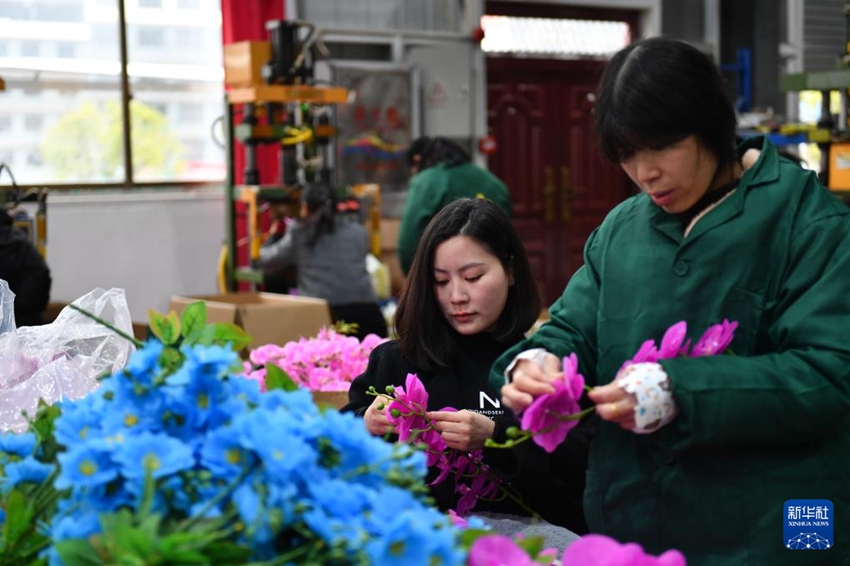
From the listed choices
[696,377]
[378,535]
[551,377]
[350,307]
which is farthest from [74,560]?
[350,307]

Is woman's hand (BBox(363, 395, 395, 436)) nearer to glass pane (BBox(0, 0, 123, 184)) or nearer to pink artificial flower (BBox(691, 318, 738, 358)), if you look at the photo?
pink artificial flower (BBox(691, 318, 738, 358))

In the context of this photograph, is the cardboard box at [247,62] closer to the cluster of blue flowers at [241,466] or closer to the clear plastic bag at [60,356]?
the clear plastic bag at [60,356]

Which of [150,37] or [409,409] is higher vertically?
[150,37]

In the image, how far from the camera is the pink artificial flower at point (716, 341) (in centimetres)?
147

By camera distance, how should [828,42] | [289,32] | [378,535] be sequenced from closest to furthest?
[378,535]
[289,32]
[828,42]

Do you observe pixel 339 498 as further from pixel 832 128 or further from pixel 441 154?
pixel 832 128

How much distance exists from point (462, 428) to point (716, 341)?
1.58ft

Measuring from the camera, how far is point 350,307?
524cm

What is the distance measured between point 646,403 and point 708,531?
0.27 meters

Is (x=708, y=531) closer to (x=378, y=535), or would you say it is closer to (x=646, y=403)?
(x=646, y=403)

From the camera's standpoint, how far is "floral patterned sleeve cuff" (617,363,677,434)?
1365mm

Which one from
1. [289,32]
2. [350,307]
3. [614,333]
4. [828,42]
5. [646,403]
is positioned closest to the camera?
[646,403]

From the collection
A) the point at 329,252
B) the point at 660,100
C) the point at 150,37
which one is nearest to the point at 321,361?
the point at 660,100

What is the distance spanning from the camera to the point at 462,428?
1.82 meters
